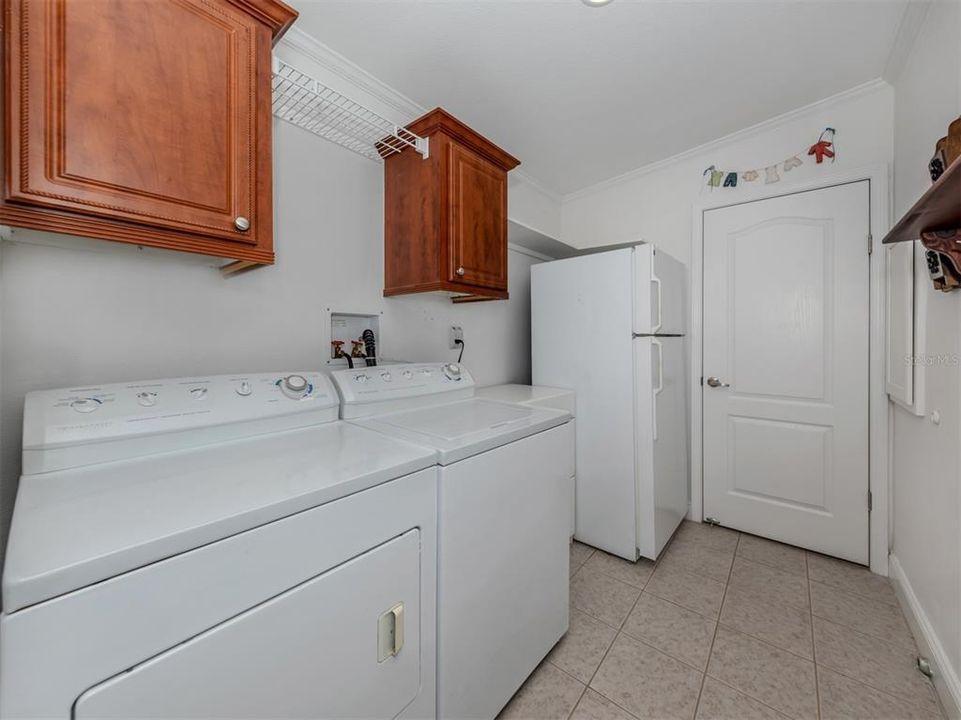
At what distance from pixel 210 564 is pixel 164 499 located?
0.61 ft

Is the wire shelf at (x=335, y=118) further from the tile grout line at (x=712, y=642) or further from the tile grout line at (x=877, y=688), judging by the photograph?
the tile grout line at (x=877, y=688)

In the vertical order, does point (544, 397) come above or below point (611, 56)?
below

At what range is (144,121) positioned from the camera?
3.15 ft

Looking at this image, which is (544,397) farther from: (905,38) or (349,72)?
(905,38)

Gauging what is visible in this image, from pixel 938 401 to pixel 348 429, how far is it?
7.03ft

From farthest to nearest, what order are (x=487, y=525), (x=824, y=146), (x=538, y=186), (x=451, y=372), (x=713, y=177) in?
(x=538, y=186) → (x=713, y=177) → (x=824, y=146) → (x=451, y=372) → (x=487, y=525)

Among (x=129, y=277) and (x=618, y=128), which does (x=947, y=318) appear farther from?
(x=129, y=277)

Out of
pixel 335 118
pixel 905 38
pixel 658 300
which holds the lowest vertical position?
pixel 658 300

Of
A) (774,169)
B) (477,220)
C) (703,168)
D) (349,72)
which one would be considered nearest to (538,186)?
(703,168)

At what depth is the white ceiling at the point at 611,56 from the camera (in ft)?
4.91

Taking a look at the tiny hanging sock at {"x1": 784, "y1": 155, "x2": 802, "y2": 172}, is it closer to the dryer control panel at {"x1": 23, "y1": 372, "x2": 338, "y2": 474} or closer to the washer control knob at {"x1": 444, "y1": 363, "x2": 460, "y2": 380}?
the washer control knob at {"x1": 444, "y1": 363, "x2": 460, "y2": 380}

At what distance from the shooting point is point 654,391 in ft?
6.77

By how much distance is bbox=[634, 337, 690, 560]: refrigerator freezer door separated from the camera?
206 cm

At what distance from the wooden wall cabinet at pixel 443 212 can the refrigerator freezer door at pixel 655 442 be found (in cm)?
95
